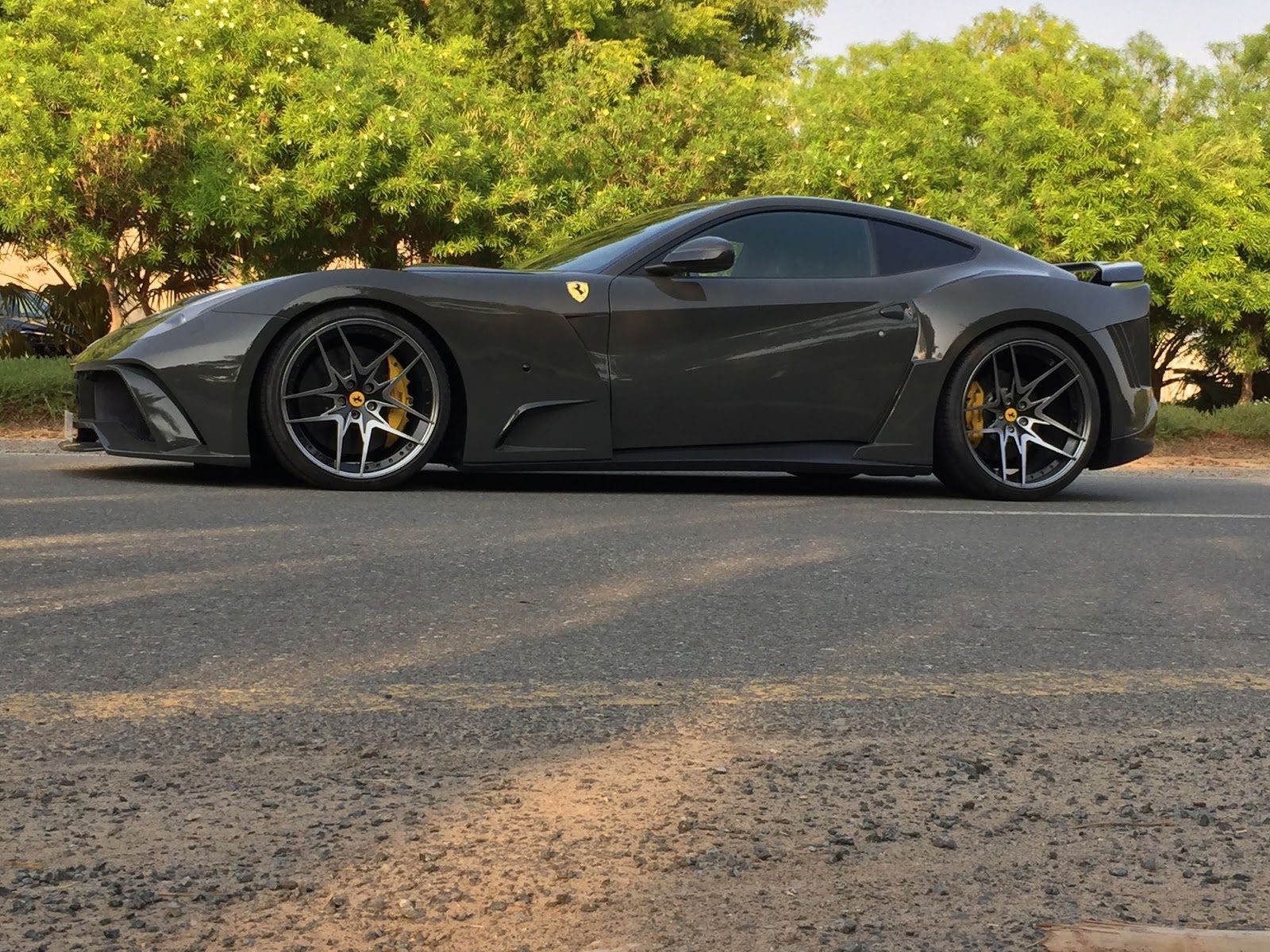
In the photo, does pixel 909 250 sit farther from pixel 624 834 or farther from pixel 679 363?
pixel 624 834

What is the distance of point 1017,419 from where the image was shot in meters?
7.95

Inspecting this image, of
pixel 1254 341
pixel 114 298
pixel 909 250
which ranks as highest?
pixel 114 298

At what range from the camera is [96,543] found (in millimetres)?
5520

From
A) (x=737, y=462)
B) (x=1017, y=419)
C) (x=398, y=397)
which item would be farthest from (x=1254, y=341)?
(x=398, y=397)

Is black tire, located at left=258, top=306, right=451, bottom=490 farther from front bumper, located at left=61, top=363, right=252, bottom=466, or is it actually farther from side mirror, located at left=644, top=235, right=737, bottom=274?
side mirror, located at left=644, top=235, right=737, bottom=274

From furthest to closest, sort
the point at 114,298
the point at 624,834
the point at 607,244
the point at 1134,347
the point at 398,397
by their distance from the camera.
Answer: the point at 114,298
the point at 1134,347
the point at 607,244
the point at 398,397
the point at 624,834

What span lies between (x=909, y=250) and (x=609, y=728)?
501 cm

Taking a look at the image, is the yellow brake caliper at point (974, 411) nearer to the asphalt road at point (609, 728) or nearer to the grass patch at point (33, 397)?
the asphalt road at point (609, 728)

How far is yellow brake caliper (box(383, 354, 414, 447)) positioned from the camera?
23.2 ft

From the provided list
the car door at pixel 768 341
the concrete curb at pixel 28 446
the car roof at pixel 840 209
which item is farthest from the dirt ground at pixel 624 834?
the concrete curb at pixel 28 446

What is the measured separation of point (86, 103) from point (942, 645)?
14955 mm

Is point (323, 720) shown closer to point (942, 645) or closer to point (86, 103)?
point (942, 645)

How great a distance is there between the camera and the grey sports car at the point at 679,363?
695 cm

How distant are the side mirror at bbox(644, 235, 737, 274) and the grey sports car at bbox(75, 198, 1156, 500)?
11mm
